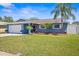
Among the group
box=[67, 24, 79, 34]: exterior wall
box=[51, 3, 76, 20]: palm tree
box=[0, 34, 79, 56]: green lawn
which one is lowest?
box=[0, 34, 79, 56]: green lawn

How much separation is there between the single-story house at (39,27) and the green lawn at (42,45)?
0.08 meters

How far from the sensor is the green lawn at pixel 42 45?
6.15m

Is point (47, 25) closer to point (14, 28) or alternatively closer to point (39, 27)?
point (39, 27)

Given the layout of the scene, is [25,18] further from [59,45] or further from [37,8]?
[59,45]

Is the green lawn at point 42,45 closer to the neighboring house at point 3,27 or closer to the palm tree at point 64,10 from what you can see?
the neighboring house at point 3,27

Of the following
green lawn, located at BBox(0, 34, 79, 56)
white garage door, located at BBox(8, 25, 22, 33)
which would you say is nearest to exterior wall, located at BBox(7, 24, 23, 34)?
white garage door, located at BBox(8, 25, 22, 33)

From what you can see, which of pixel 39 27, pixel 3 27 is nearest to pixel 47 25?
pixel 39 27

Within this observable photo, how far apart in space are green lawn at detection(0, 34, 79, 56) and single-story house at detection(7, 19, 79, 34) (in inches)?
3.1

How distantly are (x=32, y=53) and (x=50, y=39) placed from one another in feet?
1.16

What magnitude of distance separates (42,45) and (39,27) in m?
0.28

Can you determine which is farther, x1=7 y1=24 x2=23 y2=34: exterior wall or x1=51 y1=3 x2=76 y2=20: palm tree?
x1=7 y1=24 x2=23 y2=34: exterior wall

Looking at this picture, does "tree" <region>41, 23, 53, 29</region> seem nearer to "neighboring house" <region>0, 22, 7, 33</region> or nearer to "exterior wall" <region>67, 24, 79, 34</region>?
"exterior wall" <region>67, 24, 79, 34</region>

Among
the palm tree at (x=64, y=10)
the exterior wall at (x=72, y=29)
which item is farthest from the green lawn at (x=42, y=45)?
the palm tree at (x=64, y=10)

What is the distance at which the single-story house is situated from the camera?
6.18 meters
